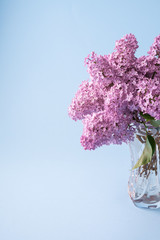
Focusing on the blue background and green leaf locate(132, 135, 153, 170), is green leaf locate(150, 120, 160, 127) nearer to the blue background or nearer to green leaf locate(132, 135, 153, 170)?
green leaf locate(132, 135, 153, 170)

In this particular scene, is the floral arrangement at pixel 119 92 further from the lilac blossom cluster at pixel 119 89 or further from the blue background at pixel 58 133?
the blue background at pixel 58 133

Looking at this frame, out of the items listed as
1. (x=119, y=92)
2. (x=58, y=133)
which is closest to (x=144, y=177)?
(x=119, y=92)

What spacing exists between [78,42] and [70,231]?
1.08m

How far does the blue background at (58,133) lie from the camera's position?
1.13 meters

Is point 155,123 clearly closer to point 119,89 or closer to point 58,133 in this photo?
point 119,89

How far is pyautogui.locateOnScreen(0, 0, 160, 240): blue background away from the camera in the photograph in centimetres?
113

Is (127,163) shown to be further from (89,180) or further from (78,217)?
(78,217)

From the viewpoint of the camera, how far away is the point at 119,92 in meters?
0.85

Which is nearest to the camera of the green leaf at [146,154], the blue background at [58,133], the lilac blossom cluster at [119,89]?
the lilac blossom cluster at [119,89]

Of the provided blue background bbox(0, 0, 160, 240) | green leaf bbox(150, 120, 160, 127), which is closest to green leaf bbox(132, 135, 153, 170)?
green leaf bbox(150, 120, 160, 127)

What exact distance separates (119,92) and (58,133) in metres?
1.03

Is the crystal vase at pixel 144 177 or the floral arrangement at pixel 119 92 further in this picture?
the crystal vase at pixel 144 177

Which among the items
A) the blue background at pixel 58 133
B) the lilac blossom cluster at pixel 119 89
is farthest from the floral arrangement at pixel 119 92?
the blue background at pixel 58 133
